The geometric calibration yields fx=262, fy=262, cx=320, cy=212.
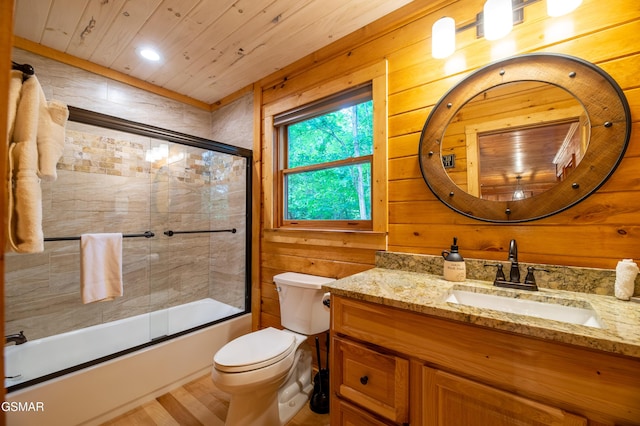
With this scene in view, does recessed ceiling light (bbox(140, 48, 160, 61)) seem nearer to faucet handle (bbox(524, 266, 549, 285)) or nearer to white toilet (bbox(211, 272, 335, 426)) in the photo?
white toilet (bbox(211, 272, 335, 426))

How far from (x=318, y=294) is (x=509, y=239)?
1041 mm

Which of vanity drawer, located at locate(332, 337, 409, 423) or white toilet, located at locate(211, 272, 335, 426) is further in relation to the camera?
white toilet, located at locate(211, 272, 335, 426)

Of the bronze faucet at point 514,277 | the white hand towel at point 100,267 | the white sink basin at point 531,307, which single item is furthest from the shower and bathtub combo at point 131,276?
the bronze faucet at point 514,277

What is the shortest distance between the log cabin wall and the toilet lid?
0.51 meters

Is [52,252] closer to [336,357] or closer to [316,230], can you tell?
[316,230]

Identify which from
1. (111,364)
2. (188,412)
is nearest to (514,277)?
(188,412)

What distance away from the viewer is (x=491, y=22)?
3.84ft

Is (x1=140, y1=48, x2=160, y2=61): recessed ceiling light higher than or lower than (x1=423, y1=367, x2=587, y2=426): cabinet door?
higher

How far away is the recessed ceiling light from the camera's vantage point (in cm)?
188

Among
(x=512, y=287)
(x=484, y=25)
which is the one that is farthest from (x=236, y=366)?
(x=484, y=25)

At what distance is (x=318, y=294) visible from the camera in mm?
1612

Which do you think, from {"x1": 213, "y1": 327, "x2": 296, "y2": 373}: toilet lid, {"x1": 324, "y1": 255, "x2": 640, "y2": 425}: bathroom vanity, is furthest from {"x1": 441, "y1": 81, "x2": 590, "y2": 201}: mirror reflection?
{"x1": 213, "y1": 327, "x2": 296, "y2": 373}: toilet lid

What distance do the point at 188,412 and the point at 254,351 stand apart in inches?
26.0

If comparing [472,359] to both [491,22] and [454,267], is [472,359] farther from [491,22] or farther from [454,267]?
[491,22]
